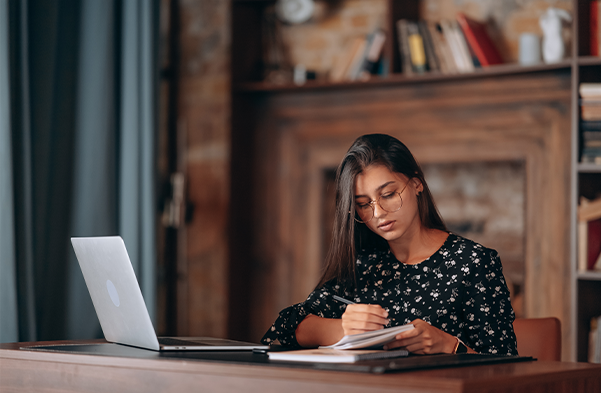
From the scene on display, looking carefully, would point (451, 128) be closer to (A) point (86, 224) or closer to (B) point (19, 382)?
(A) point (86, 224)

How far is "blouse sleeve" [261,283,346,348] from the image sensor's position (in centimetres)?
179

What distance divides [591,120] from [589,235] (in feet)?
1.45

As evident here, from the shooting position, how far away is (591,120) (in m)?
2.76

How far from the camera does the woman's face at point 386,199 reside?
5.95 ft

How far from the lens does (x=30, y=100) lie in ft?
8.30

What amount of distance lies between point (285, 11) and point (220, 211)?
3.34ft

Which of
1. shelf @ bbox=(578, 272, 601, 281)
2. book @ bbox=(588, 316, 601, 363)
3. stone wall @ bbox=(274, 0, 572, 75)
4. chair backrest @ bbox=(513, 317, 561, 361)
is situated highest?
stone wall @ bbox=(274, 0, 572, 75)

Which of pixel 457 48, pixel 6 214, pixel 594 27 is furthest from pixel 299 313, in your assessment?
pixel 594 27

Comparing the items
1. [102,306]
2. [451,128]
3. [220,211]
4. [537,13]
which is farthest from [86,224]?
[537,13]

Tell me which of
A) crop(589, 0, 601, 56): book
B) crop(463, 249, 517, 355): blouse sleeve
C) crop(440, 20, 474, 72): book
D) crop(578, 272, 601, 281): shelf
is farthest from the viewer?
crop(440, 20, 474, 72): book

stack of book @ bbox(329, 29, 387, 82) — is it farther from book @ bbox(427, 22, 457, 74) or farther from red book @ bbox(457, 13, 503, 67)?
red book @ bbox(457, 13, 503, 67)

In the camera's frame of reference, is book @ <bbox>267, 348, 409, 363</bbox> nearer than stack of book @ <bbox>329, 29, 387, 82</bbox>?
Yes

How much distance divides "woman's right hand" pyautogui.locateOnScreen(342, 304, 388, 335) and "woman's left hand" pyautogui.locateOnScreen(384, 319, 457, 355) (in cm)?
5

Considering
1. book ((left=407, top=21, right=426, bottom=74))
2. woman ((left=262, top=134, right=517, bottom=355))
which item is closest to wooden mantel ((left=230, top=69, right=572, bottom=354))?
book ((left=407, top=21, right=426, bottom=74))
